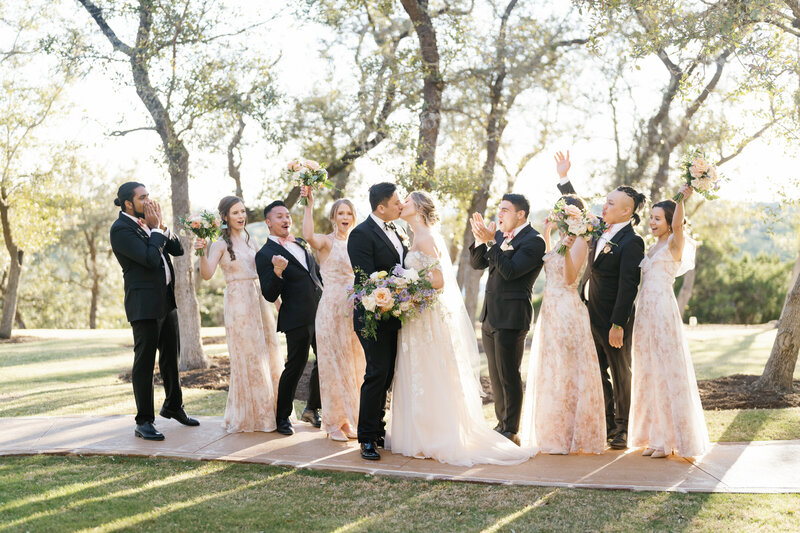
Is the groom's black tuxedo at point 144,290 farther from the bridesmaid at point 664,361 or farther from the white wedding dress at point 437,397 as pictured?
the bridesmaid at point 664,361

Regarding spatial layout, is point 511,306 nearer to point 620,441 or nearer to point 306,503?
point 620,441

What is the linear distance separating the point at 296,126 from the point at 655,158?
402 inches

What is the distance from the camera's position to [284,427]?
712 cm

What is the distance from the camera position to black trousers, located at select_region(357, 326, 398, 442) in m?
6.16

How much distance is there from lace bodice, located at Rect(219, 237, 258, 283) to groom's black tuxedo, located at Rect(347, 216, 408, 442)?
156 centimetres

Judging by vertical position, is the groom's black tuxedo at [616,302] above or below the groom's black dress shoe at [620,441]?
above

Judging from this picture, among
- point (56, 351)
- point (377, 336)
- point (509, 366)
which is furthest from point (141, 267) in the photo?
point (56, 351)

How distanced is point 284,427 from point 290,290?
136cm

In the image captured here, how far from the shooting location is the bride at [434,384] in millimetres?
6078

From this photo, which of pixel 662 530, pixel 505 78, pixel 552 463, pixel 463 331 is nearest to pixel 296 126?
pixel 505 78

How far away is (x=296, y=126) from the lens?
46.1 ft

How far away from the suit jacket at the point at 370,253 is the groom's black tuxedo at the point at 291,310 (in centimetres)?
109

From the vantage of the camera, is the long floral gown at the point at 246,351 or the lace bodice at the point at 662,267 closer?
the lace bodice at the point at 662,267

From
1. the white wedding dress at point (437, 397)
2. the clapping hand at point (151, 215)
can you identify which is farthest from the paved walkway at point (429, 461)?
the clapping hand at point (151, 215)
